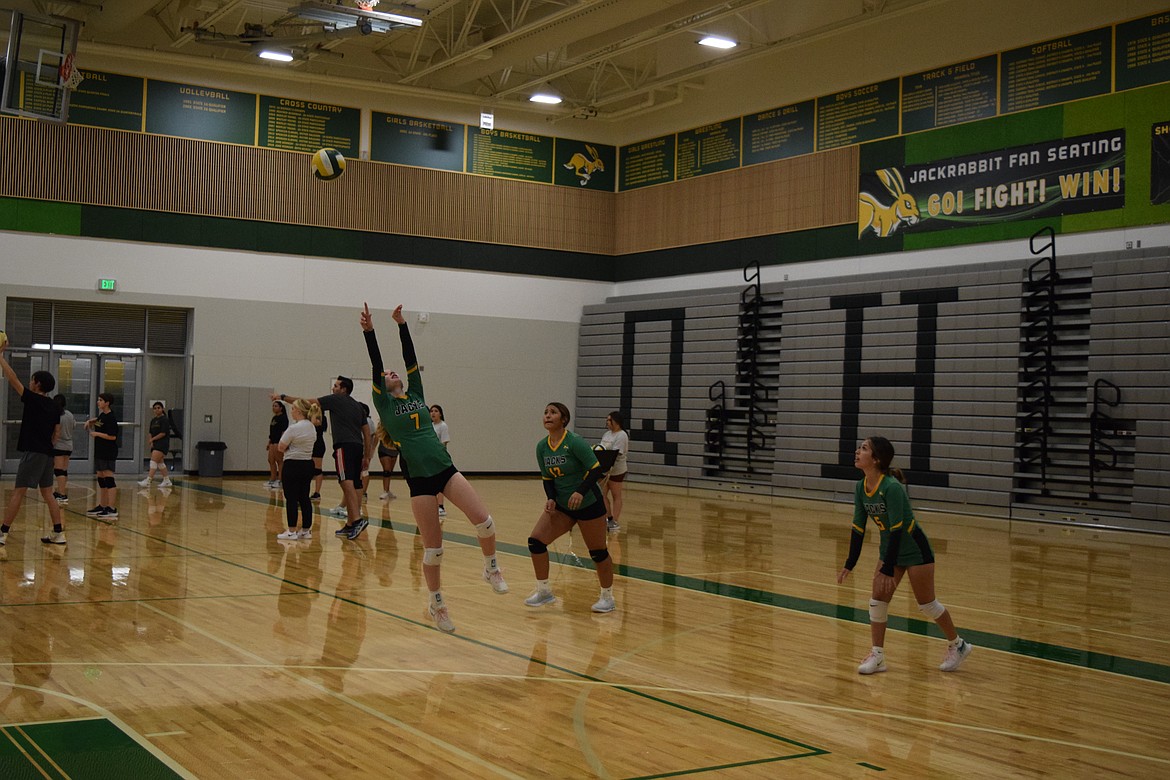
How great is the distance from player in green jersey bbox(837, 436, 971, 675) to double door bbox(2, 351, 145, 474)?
18444 millimetres

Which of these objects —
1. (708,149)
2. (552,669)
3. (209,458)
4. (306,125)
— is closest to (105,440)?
(209,458)

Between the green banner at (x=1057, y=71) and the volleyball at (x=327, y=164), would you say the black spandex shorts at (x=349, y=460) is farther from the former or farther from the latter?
the green banner at (x=1057, y=71)

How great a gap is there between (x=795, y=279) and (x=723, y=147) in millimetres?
3676

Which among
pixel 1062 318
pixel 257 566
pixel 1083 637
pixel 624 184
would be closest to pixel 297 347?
pixel 624 184

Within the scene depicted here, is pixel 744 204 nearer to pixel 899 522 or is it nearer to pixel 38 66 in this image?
pixel 38 66

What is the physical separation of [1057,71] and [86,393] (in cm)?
1885

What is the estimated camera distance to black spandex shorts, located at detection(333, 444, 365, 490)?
12805 mm

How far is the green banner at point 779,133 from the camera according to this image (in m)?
21.7

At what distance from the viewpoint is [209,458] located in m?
21.8

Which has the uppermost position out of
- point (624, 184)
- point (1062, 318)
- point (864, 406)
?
point (624, 184)

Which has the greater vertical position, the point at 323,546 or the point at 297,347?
the point at 297,347

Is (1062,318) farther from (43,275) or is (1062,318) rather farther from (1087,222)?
(43,275)

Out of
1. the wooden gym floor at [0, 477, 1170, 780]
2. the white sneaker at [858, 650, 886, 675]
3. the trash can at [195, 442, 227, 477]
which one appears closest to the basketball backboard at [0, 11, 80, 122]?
the wooden gym floor at [0, 477, 1170, 780]

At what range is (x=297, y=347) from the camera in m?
22.8
